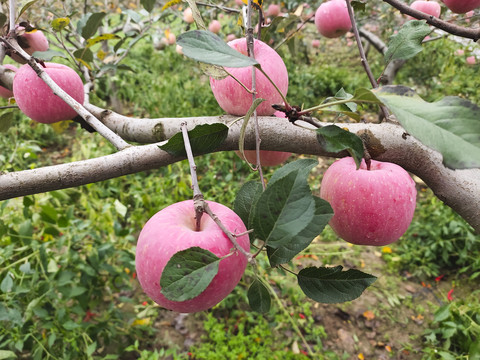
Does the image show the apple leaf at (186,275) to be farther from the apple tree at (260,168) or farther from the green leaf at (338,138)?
the green leaf at (338,138)

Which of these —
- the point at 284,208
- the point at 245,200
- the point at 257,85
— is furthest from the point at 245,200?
the point at 257,85

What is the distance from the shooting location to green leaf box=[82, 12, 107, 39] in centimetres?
84

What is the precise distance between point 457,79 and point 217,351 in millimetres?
→ 2114

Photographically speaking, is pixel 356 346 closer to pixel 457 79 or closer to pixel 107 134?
pixel 107 134

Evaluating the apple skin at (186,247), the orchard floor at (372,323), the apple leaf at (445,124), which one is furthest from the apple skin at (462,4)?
the orchard floor at (372,323)

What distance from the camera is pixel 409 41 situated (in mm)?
538

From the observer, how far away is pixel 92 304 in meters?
1.23

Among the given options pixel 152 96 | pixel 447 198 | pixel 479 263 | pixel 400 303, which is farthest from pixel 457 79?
pixel 152 96

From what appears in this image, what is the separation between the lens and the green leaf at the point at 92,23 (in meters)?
0.84

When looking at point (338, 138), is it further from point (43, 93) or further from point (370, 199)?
point (43, 93)

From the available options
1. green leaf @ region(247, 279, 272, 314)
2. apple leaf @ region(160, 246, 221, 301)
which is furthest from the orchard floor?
apple leaf @ region(160, 246, 221, 301)

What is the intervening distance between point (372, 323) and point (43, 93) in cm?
157

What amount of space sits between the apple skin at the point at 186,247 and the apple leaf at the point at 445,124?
0.68 ft

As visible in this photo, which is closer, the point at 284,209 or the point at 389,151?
the point at 284,209
